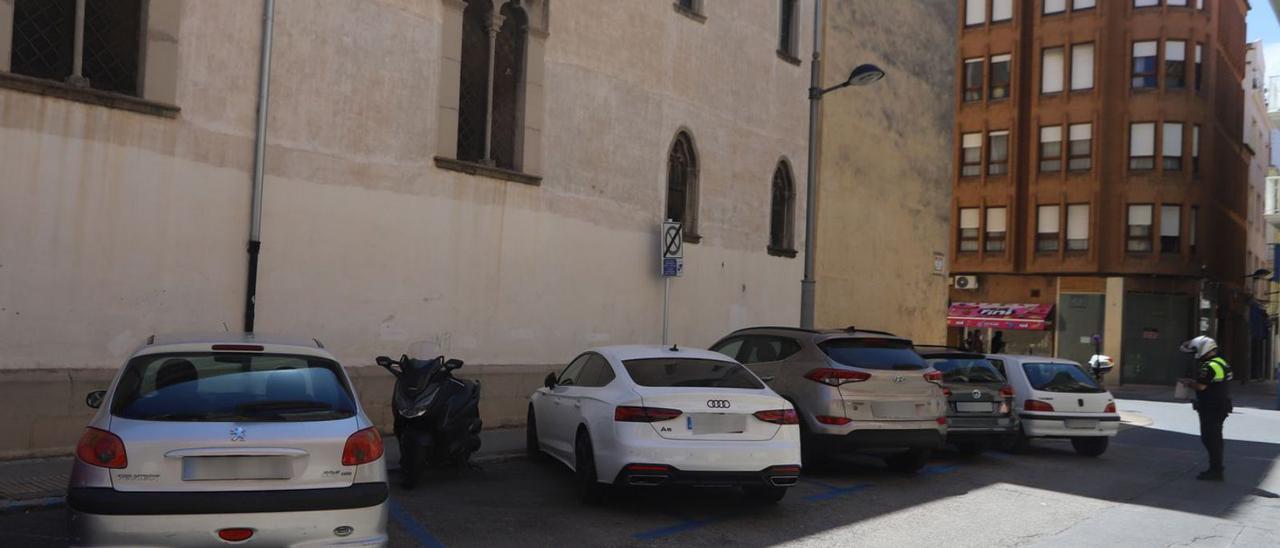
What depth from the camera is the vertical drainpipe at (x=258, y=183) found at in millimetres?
11117

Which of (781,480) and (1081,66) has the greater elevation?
(1081,66)

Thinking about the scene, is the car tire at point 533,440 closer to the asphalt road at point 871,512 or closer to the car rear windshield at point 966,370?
the asphalt road at point 871,512

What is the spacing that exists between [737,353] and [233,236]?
5.93 meters

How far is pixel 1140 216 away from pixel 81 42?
3879cm

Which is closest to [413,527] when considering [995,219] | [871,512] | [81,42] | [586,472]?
[586,472]

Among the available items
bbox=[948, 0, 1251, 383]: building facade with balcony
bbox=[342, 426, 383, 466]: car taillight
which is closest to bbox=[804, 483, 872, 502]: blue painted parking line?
bbox=[342, 426, 383, 466]: car taillight

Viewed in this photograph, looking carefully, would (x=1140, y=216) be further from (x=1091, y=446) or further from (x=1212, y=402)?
(x=1212, y=402)

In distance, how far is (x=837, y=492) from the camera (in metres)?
9.85

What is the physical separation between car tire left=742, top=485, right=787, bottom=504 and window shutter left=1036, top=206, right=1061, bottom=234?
1406 inches

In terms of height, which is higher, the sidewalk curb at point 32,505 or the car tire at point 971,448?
the sidewalk curb at point 32,505

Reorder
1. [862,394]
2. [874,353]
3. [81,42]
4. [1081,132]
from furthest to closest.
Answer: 1. [1081,132]
2. [874,353]
3. [862,394]
4. [81,42]

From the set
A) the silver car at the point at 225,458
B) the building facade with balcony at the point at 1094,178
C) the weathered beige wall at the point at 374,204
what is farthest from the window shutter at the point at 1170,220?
the silver car at the point at 225,458

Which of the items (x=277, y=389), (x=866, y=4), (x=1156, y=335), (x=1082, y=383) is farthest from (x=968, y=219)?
(x=277, y=389)

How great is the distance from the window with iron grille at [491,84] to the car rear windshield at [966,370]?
254 inches
